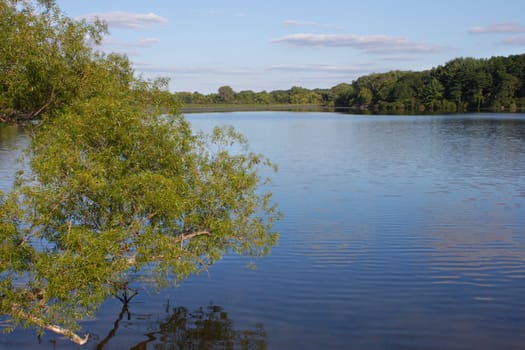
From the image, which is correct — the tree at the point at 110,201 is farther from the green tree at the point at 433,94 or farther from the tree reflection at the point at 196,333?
the green tree at the point at 433,94

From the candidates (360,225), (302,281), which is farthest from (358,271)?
(360,225)

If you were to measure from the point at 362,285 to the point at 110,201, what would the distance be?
A: 8729 mm

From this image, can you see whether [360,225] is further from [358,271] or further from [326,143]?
[326,143]

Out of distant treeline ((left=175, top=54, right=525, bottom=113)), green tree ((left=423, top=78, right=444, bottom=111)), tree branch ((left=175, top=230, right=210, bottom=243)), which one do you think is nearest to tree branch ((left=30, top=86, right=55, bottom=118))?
tree branch ((left=175, top=230, right=210, bottom=243))

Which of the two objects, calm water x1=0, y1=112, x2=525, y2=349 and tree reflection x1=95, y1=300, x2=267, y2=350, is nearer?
tree reflection x1=95, y1=300, x2=267, y2=350

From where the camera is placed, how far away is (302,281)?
17203 mm

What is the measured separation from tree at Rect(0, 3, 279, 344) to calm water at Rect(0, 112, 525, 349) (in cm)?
184

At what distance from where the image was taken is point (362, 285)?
1677cm

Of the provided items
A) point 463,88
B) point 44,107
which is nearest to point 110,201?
point 44,107

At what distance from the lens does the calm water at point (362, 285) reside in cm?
1358

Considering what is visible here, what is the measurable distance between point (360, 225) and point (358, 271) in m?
5.77

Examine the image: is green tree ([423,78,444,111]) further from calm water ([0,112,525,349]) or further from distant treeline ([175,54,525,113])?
calm water ([0,112,525,349])

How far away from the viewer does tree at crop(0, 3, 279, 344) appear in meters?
10.9

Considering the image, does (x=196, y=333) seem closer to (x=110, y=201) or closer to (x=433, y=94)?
(x=110, y=201)
